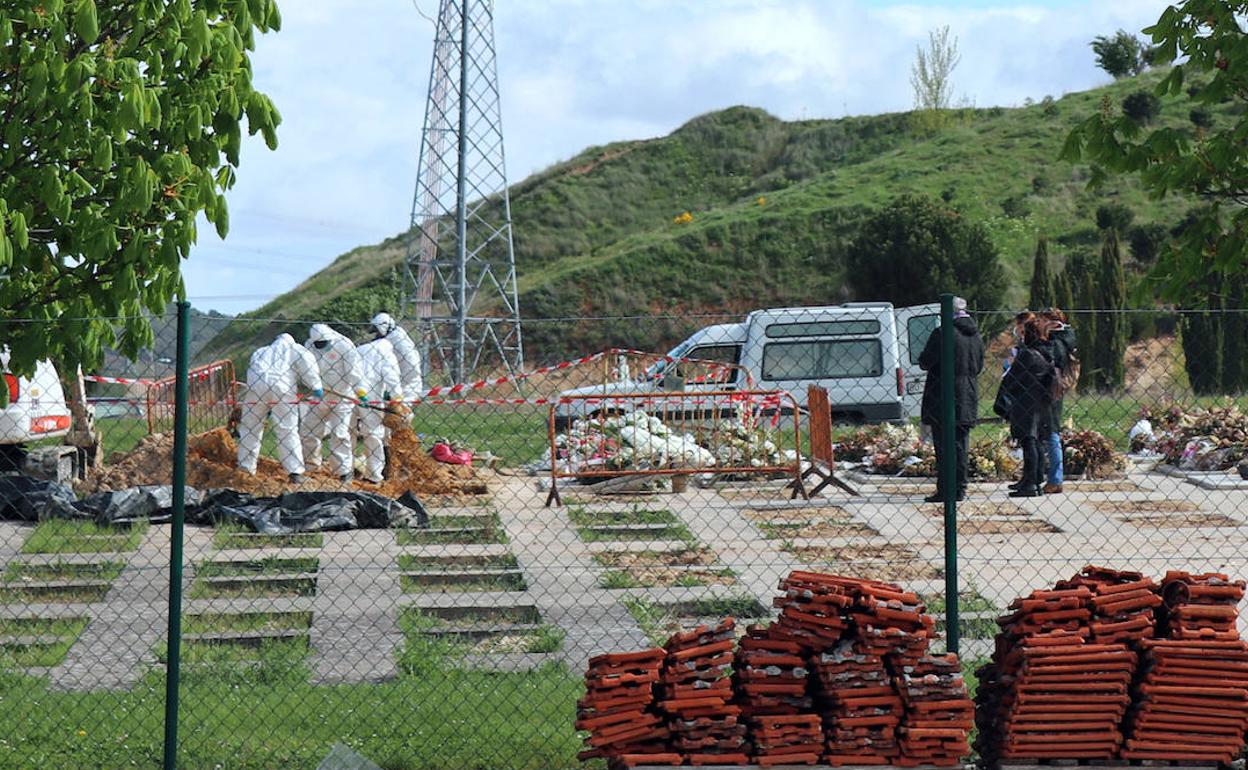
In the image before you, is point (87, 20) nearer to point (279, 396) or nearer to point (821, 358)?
point (279, 396)

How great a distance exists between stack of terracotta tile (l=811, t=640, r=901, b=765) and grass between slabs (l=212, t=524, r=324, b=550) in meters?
7.55

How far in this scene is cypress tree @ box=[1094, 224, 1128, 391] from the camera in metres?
30.5

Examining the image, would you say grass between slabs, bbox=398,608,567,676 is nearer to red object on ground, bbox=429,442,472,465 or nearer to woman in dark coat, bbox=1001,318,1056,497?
woman in dark coat, bbox=1001,318,1056,497

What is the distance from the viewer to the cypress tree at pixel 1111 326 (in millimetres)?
30534

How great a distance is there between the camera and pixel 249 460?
16.3 meters

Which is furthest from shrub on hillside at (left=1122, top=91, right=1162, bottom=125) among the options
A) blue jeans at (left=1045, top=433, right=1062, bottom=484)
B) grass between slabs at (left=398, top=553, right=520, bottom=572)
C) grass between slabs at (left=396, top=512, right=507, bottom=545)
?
grass between slabs at (left=398, top=553, right=520, bottom=572)

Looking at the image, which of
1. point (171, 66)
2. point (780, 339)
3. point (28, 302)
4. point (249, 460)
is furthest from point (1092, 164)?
point (780, 339)

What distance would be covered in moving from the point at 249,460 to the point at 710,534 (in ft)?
17.5

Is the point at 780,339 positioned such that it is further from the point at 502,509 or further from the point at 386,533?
the point at 386,533

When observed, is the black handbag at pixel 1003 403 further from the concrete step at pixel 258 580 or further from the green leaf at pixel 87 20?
the green leaf at pixel 87 20

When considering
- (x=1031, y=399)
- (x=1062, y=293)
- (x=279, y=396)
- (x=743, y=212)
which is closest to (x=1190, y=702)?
(x=1031, y=399)

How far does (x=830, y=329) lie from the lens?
75.6 ft

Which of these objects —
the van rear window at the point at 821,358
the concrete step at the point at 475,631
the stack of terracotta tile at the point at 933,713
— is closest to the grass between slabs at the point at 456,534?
the concrete step at the point at 475,631

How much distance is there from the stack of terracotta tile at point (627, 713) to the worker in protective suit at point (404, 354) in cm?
1159
